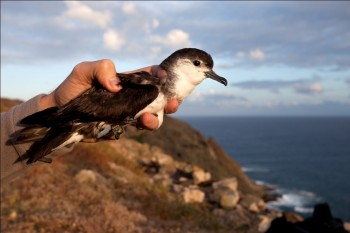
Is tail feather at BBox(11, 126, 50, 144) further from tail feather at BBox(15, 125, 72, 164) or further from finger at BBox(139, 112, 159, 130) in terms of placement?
finger at BBox(139, 112, 159, 130)

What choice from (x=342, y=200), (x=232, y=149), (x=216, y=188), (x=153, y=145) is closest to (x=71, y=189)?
(x=216, y=188)

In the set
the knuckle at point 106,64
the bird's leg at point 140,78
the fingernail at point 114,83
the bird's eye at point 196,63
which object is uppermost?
the bird's eye at point 196,63

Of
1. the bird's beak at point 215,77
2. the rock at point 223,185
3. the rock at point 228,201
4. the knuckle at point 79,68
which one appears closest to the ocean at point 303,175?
the rock at point 223,185

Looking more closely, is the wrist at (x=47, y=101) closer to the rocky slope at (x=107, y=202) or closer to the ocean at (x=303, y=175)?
the rocky slope at (x=107, y=202)

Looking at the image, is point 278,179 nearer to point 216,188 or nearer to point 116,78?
point 216,188

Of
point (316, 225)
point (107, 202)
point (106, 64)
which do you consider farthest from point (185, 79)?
point (316, 225)

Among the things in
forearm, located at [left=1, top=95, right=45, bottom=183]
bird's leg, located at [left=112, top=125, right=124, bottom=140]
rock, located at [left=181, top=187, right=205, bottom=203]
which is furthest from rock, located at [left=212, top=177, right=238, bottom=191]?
bird's leg, located at [left=112, top=125, right=124, bottom=140]
